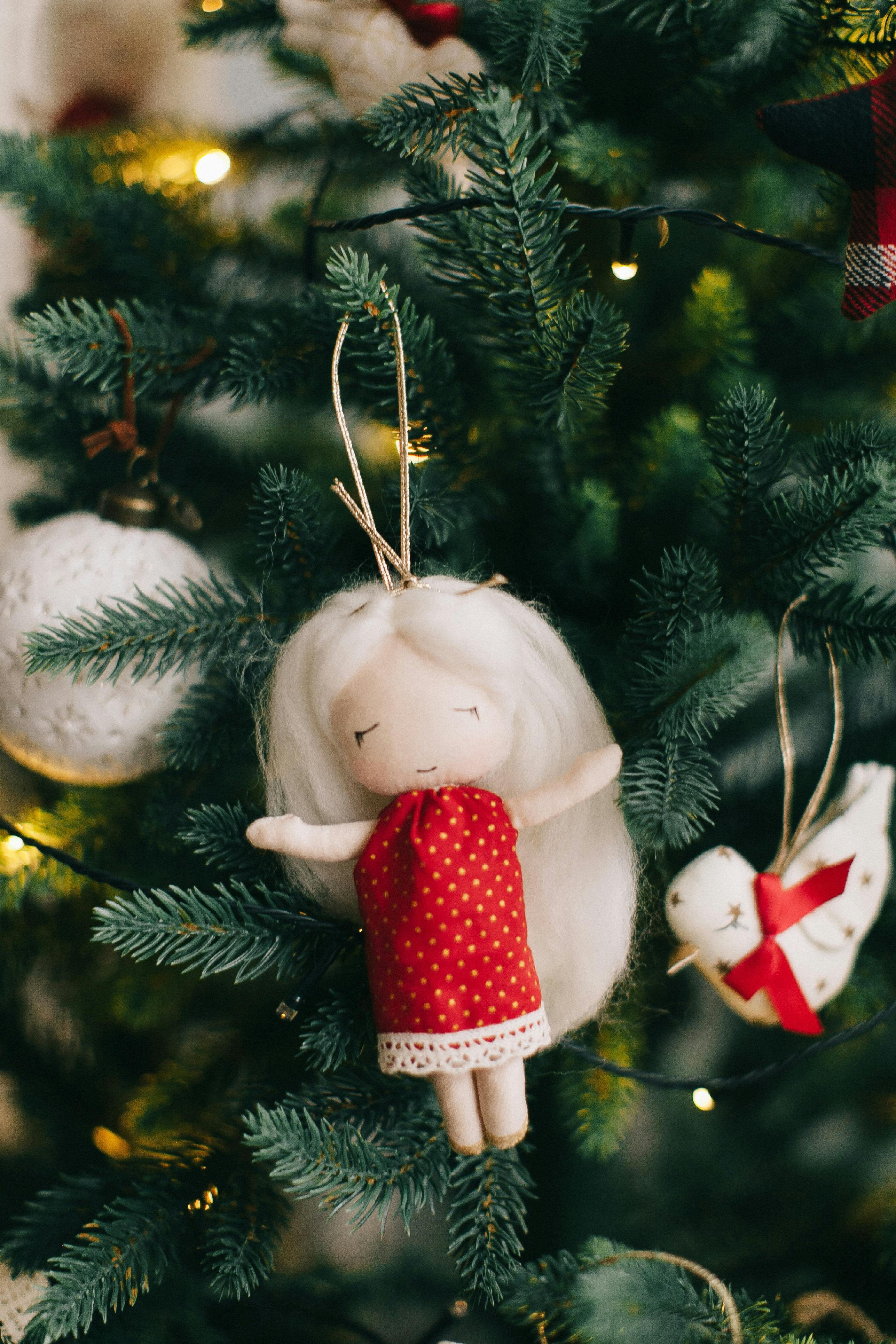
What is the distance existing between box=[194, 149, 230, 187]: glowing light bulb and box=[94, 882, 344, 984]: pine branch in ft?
1.87

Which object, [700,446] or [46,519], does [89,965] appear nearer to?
[46,519]

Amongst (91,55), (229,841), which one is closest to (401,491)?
(229,841)

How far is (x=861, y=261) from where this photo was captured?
0.46 meters

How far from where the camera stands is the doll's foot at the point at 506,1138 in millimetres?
463

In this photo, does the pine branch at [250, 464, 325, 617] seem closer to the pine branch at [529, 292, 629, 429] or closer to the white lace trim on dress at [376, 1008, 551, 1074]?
the pine branch at [529, 292, 629, 429]

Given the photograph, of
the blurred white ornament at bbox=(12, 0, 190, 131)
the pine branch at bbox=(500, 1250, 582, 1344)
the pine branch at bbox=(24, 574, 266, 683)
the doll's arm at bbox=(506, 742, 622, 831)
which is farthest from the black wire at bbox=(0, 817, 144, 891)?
the blurred white ornament at bbox=(12, 0, 190, 131)

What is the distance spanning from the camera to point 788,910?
0.53 metres

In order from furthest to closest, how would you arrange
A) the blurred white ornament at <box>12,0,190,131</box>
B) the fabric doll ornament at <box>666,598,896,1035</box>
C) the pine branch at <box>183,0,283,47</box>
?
the blurred white ornament at <box>12,0,190,131</box>, the pine branch at <box>183,0,283,47</box>, the fabric doll ornament at <box>666,598,896,1035</box>

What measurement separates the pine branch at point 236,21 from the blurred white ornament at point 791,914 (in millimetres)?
698

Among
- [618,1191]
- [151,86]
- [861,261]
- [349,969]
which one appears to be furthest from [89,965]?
[151,86]

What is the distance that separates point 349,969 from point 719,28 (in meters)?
0.64

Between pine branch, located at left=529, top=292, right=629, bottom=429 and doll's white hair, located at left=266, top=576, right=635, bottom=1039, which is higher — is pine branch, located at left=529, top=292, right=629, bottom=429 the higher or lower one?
the higher one

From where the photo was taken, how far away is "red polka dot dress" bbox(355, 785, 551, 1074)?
0.44m

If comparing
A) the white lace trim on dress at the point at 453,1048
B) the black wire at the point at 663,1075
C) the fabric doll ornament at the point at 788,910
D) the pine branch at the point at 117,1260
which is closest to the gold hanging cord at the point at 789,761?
the fabric doll ornament at the point at 788,910
